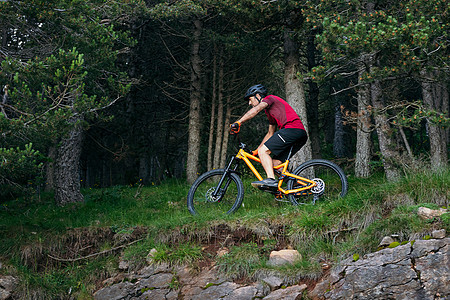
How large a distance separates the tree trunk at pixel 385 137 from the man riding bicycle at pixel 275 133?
2.06 meters

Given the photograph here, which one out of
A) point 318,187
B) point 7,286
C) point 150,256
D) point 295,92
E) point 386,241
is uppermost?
point 295,92

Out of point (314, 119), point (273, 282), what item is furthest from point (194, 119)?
point (273, 282)

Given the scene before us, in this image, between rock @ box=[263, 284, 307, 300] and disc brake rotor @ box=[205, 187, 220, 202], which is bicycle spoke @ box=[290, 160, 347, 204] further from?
rock @ box=[263, 284, 307, 300]

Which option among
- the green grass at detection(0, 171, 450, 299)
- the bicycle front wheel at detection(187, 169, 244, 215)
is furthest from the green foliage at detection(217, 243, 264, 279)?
the bicycle front wheel at detection(187, 169, 244, 215)

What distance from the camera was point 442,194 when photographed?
19.6 feet

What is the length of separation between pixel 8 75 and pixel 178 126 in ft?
35.9

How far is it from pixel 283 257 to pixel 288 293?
642 millimetres

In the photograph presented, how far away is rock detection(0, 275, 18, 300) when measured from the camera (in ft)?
21.2

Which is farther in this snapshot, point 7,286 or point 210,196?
point 210,196

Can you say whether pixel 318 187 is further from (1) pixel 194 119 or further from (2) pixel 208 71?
(2) pixel 208 71

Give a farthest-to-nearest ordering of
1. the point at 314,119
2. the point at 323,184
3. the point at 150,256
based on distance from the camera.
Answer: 1. the point at 314,119
2. the point at 150,256
3. the point at 323,184

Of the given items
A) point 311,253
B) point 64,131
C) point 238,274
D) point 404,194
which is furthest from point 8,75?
point 404,194

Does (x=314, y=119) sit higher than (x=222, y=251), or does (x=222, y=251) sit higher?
(x=314, y=119)

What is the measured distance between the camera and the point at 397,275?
495cm
